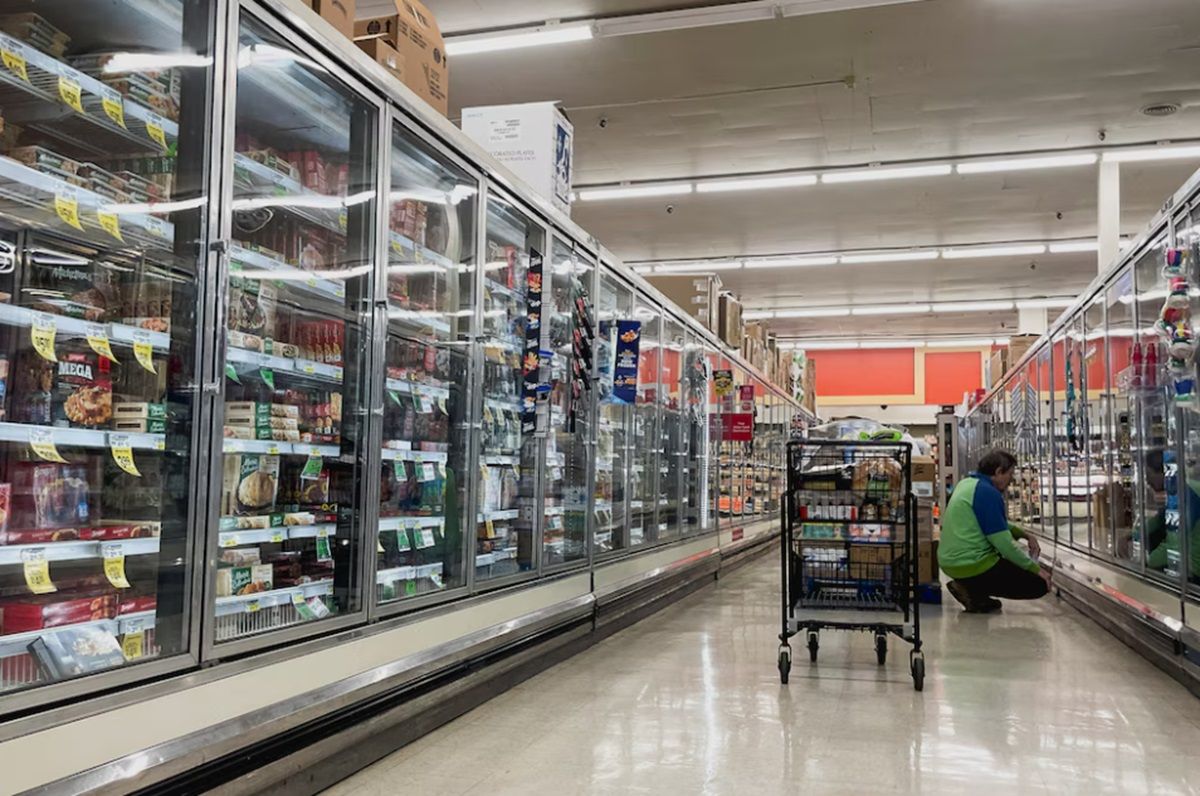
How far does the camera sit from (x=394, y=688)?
3.74 metres

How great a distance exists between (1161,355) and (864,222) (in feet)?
32.4

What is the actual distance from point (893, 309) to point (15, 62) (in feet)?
69.9

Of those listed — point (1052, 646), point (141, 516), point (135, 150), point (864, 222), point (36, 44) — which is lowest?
point (1052, 646)

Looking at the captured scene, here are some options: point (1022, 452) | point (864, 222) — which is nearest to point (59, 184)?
point (1022, 452)

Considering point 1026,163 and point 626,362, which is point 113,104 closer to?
point 626,362

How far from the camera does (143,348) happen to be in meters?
2.74

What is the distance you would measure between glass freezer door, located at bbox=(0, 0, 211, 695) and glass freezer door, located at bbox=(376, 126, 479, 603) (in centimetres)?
114

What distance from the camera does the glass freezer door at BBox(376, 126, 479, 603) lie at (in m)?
4.18

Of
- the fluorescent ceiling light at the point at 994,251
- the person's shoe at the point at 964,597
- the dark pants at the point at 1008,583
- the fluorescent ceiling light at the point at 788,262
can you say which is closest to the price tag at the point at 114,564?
the dark pants at the point at 1008,583

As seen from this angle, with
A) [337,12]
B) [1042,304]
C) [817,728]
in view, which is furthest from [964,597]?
[1042,304]

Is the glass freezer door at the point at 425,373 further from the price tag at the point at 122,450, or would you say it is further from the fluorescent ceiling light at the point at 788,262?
the fluorescent ceiling light at the point at 788,262

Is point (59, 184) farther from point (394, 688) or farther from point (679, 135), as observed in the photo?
point (679, 135)

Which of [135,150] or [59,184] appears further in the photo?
[135,150]

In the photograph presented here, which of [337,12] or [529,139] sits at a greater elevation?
[529,139]
